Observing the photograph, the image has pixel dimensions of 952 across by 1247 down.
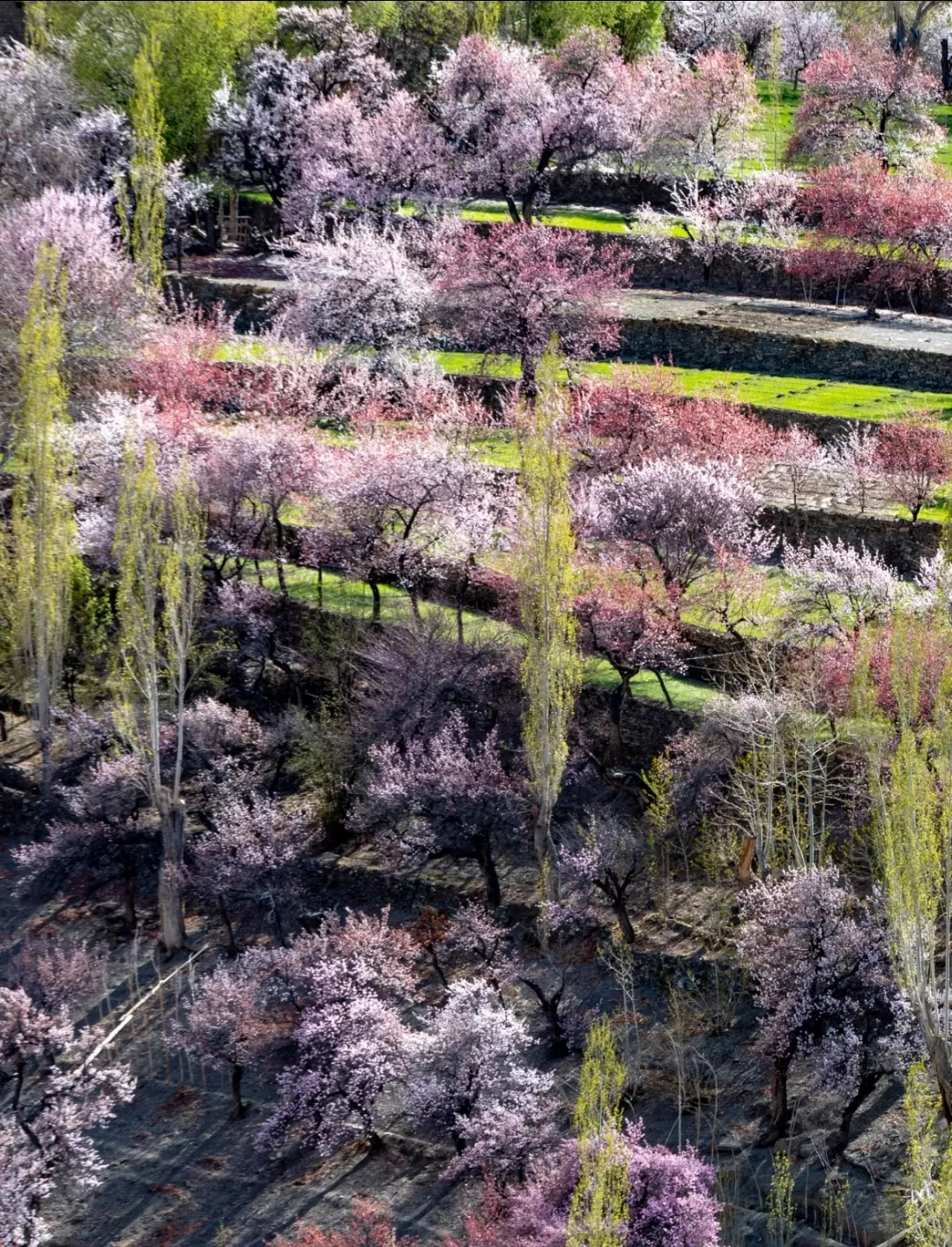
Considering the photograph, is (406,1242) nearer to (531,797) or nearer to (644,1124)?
(644,1124)

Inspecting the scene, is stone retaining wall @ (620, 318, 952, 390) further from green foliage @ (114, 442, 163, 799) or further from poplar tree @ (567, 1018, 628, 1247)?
poplar tree @ (567, 1018, 628, 1247)

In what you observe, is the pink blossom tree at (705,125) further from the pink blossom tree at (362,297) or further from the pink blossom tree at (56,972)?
the pink blossom tree at (56,972)

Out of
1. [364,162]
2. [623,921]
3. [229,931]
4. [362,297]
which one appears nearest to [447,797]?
[623,921]

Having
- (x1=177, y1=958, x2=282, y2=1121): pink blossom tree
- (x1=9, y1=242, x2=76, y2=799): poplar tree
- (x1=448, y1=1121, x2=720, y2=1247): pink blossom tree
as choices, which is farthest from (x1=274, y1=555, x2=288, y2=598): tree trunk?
(x1=448, y1=1121, x2=720, y2=1247): pink blossom tree

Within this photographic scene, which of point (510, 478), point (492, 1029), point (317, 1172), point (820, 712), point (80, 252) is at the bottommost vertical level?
point (317, 1172)

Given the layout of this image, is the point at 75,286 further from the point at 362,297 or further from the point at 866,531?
the point at 866,531

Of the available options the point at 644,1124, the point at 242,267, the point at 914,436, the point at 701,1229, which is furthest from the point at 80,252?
the point at 701,1229
